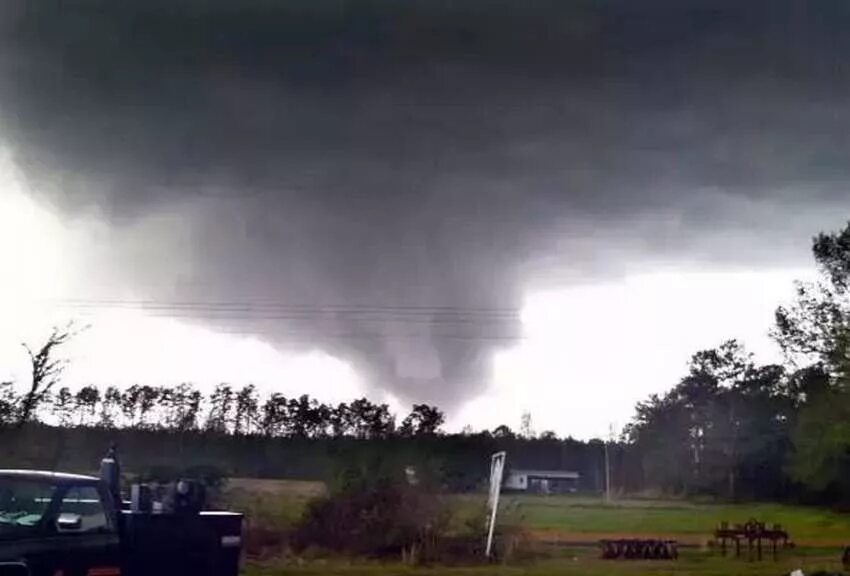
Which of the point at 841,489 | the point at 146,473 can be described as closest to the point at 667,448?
the point at 841,489

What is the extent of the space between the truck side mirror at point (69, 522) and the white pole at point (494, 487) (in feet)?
62.6

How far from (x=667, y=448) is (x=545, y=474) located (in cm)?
556

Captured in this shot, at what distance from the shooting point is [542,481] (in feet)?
106

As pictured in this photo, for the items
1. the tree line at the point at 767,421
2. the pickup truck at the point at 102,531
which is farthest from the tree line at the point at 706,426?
the pickup truck at the point at 102,531

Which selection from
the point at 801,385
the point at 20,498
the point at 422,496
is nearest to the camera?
the point at 20,498

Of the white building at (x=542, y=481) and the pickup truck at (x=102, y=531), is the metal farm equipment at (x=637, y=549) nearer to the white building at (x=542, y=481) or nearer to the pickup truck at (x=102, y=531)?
the white building at (x=542, y=481)

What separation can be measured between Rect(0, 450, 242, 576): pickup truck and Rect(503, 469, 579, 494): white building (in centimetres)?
2040

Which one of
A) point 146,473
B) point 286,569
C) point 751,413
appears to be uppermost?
point 751,413

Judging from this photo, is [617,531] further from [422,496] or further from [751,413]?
[751,413]

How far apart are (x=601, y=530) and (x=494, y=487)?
13.2 feet

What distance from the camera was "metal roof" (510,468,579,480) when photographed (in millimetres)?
31875

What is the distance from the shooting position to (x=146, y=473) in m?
22.4

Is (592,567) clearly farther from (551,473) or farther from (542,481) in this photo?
(551,473)

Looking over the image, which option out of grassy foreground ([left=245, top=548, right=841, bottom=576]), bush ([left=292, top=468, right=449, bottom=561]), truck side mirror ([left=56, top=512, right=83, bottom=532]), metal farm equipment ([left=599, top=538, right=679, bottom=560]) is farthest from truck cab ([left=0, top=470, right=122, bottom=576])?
metal farm equipment ([left=599, top=538, right=679, bottom=560])
